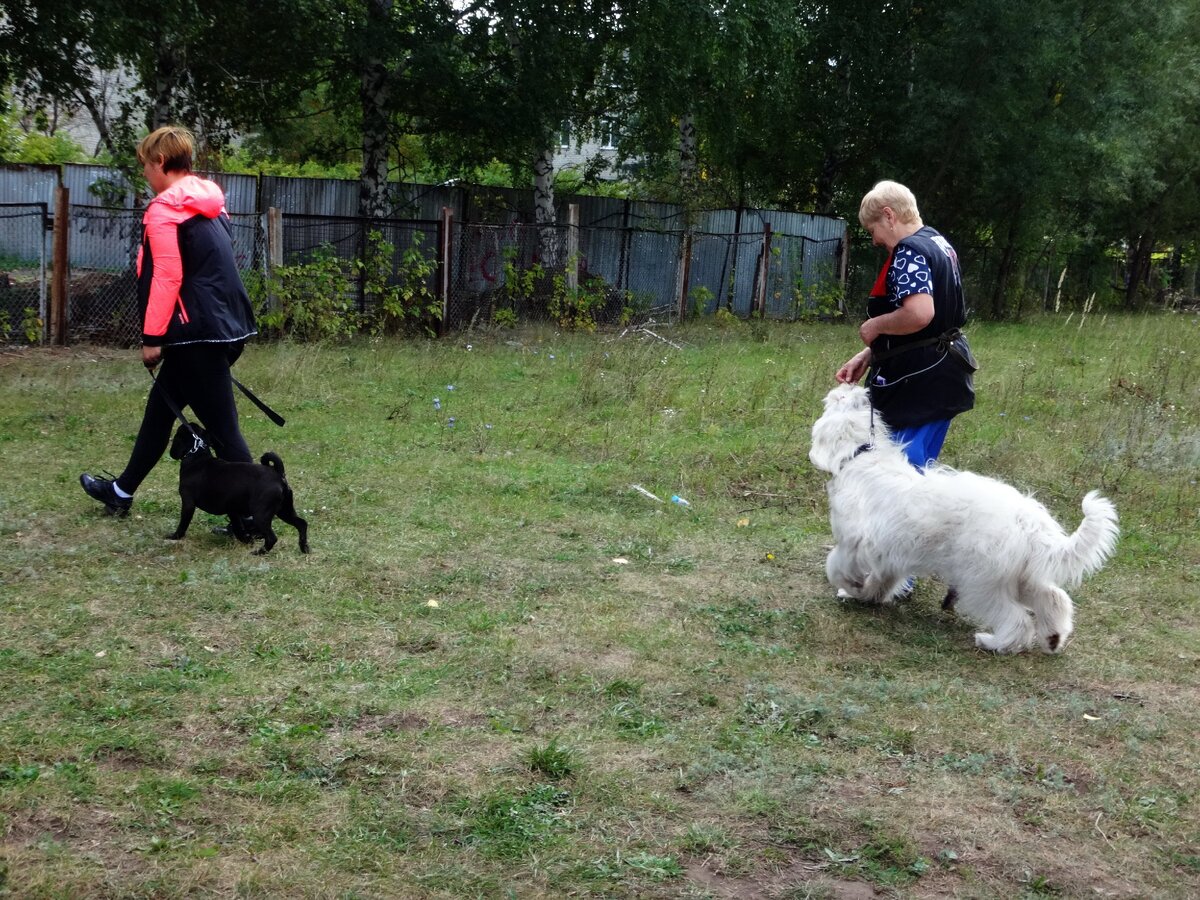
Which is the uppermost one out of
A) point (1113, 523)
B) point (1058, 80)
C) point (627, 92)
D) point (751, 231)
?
point (1058, 80)

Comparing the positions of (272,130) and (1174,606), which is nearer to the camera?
(1174,606)

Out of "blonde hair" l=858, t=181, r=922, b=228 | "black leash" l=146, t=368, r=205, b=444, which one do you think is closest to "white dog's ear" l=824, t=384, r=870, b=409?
"blonde hair" l=858, t=181, r=922, b=228

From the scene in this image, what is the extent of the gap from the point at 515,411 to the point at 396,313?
4.66 m

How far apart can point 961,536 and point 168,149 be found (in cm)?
417

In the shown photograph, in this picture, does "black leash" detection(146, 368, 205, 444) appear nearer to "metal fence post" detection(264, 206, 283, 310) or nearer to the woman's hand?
the woman's hand

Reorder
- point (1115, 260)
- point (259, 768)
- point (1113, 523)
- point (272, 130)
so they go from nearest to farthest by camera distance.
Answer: point (259, 768), point (1113, 523), point (272, 130), point (1115, 260)

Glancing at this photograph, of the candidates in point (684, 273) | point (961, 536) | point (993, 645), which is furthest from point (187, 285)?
point (684, 273)

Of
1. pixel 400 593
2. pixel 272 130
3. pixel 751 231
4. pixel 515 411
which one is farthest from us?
pixel 751 231

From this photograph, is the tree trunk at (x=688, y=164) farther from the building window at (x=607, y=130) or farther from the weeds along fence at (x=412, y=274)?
the building window at (x=607, y=130)

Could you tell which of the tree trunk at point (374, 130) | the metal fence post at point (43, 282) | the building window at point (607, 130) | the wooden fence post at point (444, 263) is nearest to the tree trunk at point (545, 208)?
the building window at point (607, 130)

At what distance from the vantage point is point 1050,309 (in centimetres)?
2673

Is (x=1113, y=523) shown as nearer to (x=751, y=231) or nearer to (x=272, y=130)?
(x=272, y=130)

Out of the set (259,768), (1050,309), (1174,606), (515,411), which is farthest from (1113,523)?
(1050,309)

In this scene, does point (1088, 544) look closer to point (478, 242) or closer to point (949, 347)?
point (949, 347)
